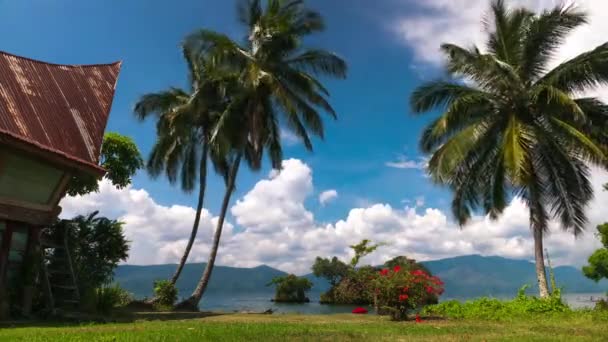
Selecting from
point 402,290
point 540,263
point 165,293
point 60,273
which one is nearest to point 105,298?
point 60,273

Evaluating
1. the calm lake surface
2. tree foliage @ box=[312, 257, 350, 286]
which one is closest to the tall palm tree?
the calm lake surface

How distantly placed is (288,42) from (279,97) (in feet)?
10.2

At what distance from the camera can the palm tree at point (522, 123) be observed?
19.8 meters

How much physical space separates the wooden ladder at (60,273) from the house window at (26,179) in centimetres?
199

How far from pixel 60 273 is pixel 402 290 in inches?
464

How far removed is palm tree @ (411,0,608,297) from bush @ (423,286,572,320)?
1723 mm

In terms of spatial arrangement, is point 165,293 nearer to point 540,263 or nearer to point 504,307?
point 504,307

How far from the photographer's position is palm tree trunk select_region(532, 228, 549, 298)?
65.1 feet

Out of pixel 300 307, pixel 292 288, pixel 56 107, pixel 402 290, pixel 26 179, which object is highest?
pixel 56 107

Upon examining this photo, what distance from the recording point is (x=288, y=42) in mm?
26609

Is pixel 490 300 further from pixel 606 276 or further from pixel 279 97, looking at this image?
pixel 606 276

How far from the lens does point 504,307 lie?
18172 mm

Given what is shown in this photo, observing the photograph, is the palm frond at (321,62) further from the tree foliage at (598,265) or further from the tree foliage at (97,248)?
the tree foliage at (598,265)

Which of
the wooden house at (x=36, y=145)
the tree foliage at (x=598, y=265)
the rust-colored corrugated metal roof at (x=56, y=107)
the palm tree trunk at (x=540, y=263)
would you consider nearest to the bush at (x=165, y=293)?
the wooden house at (x=36, y=145)
